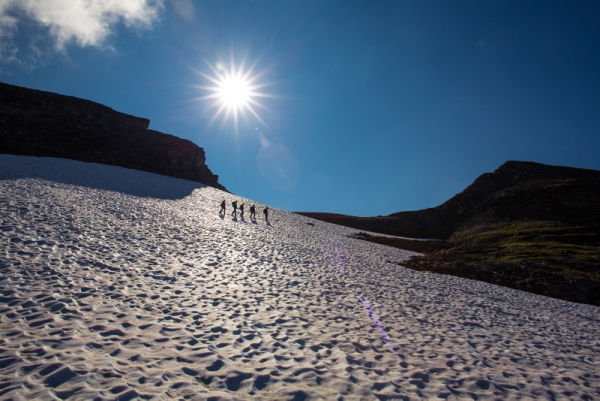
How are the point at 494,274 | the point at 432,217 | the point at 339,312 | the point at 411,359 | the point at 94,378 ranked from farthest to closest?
the point at 432,217 < the point at 494,274 < the point at 339,312 < the point at 411,359 < the point at 94,378

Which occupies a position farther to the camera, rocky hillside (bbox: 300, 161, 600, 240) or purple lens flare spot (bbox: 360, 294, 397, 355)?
rocky hillside (bbox: 300, 161, 600, 240)

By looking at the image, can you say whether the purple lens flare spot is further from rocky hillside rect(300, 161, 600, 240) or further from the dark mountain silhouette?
rocky hillside rect(300, 161, 600, 240)

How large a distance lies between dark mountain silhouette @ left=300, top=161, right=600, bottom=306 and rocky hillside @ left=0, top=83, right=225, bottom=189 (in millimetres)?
39647

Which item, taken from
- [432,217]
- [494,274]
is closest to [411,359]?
[494,274]

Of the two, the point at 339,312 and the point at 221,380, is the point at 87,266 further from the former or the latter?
the point at 339,312

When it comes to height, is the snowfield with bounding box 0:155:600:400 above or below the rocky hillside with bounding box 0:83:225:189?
below

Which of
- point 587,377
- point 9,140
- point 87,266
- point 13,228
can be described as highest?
point 9,140

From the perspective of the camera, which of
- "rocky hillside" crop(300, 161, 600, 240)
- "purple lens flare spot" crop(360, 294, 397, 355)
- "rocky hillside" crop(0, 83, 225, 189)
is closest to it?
"purple lens flare spot" crop(360, 294, 397, 355)

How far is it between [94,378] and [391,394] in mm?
5386

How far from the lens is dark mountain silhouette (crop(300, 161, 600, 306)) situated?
25016mm

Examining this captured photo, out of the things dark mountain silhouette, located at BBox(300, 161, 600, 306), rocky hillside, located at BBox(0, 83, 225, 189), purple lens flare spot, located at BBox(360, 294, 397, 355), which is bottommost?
purple lens flare spot, located at BBox(360, 294, 397, 355)

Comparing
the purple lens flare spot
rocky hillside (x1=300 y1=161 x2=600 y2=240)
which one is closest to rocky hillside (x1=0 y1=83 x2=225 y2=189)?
rocky hillside (x1=300 y1=161 x2=600 y2=240)

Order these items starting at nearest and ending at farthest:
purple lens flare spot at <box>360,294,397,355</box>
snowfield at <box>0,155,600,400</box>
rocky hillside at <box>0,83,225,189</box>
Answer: snowfield at <box>0,155,600,400</box>
purple lens flare spot at <box>360,294,397,355</box>
rocky hillside at <box>0,83,225,189</box>

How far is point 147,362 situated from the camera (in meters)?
5.91
